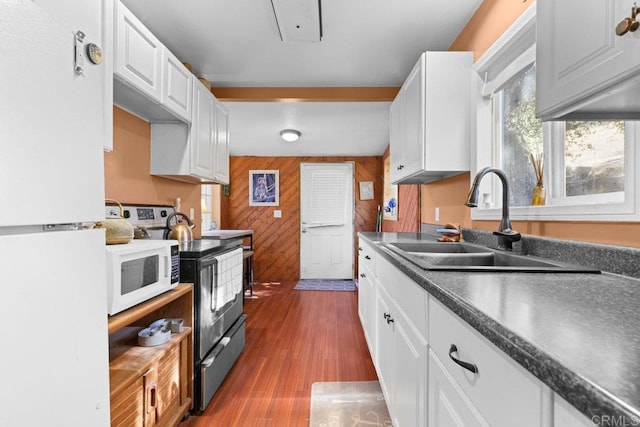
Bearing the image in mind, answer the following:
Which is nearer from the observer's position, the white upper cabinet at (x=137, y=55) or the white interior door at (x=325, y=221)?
the white upper cabinet at (x=137, y=55)

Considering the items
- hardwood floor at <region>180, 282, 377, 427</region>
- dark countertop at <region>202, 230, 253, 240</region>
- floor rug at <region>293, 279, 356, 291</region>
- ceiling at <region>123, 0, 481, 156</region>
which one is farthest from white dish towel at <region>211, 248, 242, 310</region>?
floor rug at <region>293, 279, 356, 291</region>

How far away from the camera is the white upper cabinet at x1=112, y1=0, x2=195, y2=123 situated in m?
1.58

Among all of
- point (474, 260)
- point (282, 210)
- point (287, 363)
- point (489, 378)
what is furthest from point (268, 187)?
point (489, 378)

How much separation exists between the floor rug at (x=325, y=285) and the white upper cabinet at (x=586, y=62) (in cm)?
406

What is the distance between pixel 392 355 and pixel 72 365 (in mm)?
1166

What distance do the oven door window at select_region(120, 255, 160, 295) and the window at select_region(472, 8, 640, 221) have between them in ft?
5.72

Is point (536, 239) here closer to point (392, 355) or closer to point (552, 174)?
point (552, 174)

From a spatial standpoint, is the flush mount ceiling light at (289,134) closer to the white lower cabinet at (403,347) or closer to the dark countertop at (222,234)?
the dark countertop at (222,234)

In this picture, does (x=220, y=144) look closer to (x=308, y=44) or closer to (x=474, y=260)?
(x=308, y=44)

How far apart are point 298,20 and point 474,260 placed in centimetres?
181

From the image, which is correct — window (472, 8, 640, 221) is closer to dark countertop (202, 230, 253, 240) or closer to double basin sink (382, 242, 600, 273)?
double basin sink (382, 242, 600, 273)

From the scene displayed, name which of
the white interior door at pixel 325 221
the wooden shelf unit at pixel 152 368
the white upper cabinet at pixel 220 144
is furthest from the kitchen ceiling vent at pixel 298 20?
the white interior door at pixel 325 221

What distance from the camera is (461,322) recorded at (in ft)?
2.25

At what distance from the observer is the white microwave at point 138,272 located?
1106 millimetres
